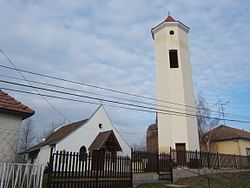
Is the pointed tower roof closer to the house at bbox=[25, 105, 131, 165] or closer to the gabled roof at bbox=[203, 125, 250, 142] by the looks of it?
the house at bbox=[25, 105, 131, 165]

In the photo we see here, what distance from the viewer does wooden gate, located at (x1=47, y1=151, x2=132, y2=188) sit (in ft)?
37.5

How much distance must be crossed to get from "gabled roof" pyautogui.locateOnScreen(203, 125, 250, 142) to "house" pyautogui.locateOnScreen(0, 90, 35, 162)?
87.5 ft

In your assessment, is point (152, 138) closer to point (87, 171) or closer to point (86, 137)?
point (86, 137)

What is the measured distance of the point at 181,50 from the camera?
2778cm

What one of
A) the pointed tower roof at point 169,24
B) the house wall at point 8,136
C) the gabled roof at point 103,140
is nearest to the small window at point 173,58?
the pointed tower roof at point 169,24

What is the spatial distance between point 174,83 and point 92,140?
10170 mm

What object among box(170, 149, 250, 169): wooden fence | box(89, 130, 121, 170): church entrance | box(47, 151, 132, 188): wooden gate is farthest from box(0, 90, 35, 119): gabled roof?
box(89, 130, 121, 170): church entrance

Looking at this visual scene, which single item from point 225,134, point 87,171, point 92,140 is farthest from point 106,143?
point 225,134

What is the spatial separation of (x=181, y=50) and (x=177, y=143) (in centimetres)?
975

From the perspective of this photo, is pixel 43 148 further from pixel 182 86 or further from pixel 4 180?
pixel 4 180

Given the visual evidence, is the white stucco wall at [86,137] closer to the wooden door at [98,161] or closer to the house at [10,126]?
the wooden door at [98,161]

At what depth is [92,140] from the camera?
2733 cm

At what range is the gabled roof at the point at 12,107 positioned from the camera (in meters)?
12.1

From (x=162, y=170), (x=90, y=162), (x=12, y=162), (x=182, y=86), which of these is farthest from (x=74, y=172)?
(x=182, y=86)
